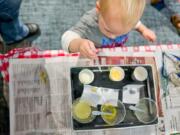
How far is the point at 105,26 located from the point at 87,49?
0.30 feet

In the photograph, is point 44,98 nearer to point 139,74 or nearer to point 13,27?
point 139,74

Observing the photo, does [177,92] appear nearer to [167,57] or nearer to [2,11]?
[167,57]

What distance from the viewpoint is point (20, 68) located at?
85cm

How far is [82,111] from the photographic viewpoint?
0.82 metres

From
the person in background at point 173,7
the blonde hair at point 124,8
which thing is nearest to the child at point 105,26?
the blonde hair at point 124,8

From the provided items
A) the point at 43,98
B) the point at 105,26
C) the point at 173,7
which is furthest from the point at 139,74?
the point at 173,7

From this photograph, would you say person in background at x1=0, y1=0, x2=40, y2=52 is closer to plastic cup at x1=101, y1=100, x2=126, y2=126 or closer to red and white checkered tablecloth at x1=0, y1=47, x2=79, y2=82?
red and white checkered tablecloth at x1=0, y1=47, x2=79, y2=82

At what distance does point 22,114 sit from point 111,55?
0.29 metres

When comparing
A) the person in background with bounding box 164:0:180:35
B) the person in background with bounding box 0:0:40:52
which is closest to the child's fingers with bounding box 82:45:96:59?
the person in background with bounding box 0:0:40:52

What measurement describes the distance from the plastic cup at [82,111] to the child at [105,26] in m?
0.13

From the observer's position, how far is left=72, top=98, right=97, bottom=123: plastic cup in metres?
0.82

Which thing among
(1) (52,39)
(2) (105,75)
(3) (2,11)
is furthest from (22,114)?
(1) (52,39)

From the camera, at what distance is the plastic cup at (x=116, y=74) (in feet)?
2.79

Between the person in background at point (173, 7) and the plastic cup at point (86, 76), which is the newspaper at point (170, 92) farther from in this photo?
the person in background at point (173, 7)
